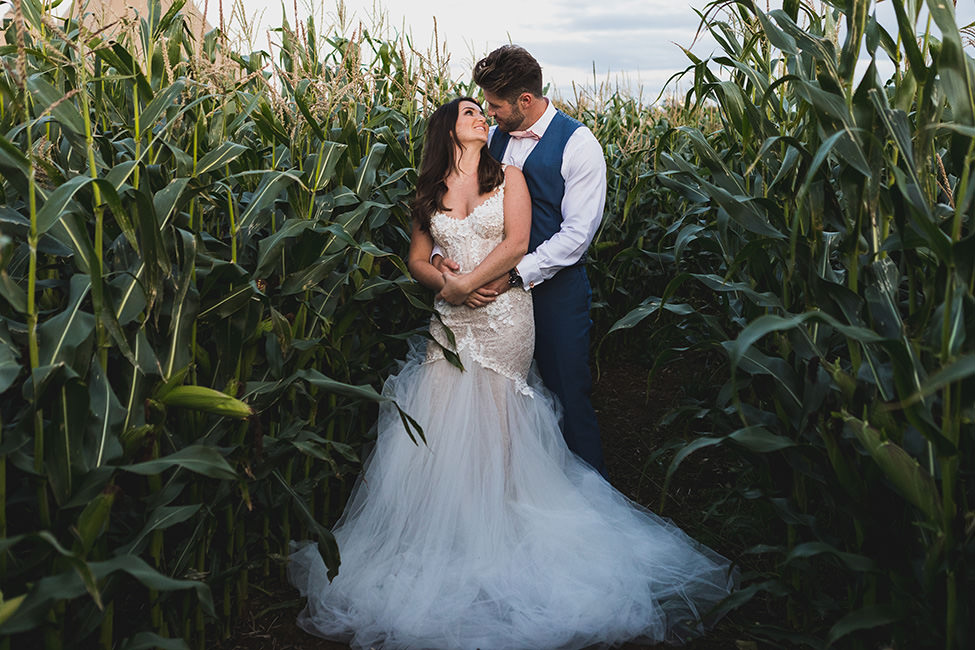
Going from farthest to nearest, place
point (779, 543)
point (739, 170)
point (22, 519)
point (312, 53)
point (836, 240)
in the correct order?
point (312, 53)
point (739, 170)
point (779, 543)
point (836, 240)
point (22, 519)

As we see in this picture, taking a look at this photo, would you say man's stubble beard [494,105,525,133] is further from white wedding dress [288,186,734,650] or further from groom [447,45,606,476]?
white wedding dress [288,186,734,650]

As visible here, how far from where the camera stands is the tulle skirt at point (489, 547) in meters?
2.57

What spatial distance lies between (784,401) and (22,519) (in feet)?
6.68

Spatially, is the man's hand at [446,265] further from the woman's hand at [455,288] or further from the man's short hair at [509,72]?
the man's short hair at [509,72]

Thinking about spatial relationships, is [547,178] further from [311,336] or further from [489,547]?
[489,547]

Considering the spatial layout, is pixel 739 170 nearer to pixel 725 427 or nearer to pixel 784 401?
pixel 725 427

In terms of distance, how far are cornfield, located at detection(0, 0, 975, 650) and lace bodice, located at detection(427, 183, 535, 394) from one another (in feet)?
1.02

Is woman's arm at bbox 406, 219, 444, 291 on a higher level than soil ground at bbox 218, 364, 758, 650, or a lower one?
higher

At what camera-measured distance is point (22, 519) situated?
198cm

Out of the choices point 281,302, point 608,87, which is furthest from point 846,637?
point 608,87

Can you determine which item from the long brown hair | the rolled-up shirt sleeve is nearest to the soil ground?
the rolled-up shirt sleeve

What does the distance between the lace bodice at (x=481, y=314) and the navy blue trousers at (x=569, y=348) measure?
31cm

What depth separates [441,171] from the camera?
326 centimetres

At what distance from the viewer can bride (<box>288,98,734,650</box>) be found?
2592mm
